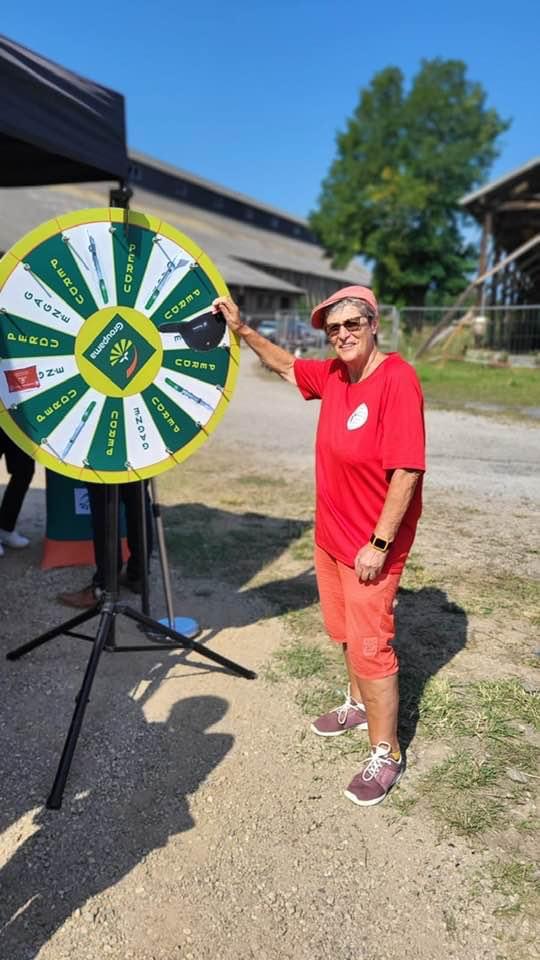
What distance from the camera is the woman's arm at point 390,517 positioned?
7.52ft

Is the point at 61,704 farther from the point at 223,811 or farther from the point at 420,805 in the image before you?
the point at 420,805

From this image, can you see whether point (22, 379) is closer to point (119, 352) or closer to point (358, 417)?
point (119, 352)

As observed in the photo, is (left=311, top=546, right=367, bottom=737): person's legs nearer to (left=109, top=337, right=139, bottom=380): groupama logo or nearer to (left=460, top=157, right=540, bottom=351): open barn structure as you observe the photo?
(left=109, top=337, right=139, bottom=380): groupama logo

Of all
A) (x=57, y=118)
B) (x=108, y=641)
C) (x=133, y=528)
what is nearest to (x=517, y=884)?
(x=108, y=641)

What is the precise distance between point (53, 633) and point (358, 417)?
1876 millimetres

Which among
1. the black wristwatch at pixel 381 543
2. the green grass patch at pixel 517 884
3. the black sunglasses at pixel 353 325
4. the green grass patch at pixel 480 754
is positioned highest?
the black sunglasses at pixel 353 325

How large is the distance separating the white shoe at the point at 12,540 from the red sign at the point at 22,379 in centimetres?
271

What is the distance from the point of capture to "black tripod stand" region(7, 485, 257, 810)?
8.21 feet

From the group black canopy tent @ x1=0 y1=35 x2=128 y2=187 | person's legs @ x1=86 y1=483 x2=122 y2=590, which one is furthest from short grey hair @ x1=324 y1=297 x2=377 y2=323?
person's legs @ x1=86 y1=483 x2=122 y2=590

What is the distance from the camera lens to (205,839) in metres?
2.29

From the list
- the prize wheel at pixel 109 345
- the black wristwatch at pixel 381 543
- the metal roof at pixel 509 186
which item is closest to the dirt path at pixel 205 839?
the black wristwatch at pixel 381 543

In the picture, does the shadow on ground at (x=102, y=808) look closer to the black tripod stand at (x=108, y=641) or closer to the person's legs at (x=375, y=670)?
the black tripod stand at (x=108, y=641)

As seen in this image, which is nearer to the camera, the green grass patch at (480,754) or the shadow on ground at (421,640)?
the green grass patch at (480,754)

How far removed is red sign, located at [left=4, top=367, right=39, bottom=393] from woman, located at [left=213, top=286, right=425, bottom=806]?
1.12 meters
